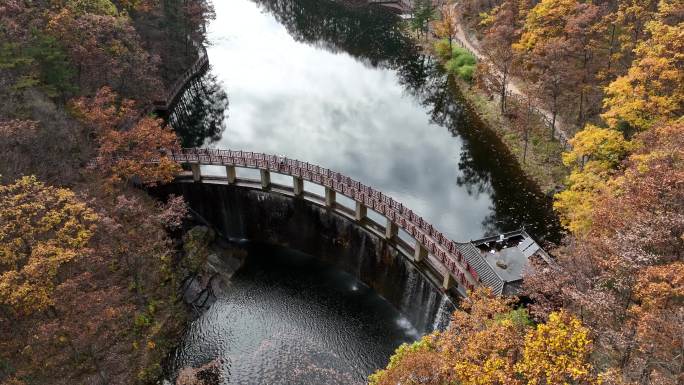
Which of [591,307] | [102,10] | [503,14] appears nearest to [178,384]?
[591,307]

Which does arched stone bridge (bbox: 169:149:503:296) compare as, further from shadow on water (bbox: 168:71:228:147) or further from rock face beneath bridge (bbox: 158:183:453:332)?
shadow on water (bbox: 168:71:228:147)

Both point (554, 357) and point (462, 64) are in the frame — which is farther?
point (462, 64)

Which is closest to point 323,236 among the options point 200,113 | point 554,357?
point 554,357

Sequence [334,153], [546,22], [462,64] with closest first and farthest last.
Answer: [334,153], [546,22], [462,64]

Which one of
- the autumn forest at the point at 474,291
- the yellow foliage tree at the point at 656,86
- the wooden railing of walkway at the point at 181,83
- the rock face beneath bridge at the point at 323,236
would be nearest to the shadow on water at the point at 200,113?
the wooden railing of walkway at the point at 181,83

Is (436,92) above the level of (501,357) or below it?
above

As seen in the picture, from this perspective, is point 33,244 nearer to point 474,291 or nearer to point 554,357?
point 554,357

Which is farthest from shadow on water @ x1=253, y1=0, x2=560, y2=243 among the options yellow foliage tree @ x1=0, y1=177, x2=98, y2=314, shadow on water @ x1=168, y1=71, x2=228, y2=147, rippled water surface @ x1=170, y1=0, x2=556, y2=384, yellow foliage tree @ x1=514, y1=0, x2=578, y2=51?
yellow foliage tree @ x1=0, y1=177, x2=98, y2=314
